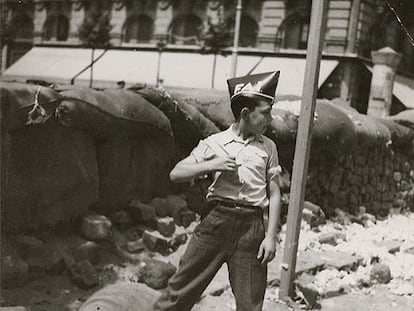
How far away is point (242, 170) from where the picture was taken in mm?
2789

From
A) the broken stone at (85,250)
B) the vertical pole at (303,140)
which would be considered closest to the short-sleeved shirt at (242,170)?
the vertical pole at (303,140)

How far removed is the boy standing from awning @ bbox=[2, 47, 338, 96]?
45.4ft

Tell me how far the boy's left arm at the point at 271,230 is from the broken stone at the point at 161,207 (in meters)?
2.85

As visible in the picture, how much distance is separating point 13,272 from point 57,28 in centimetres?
2291

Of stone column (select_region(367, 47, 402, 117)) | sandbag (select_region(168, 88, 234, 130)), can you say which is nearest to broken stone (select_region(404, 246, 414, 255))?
sandbag (select_region(168, 88, 234, 130))

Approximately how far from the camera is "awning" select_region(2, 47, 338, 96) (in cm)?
1789

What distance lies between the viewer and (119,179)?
5207 millimetres

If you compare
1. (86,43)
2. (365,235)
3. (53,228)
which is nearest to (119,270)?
(53,228)

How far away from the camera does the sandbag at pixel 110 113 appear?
4395mm

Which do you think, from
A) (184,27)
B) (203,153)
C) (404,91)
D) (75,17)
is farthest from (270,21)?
(203,153)

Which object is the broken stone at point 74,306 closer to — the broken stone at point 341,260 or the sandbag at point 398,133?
the broken stone at point 341,260

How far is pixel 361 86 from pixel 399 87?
2.52 meters

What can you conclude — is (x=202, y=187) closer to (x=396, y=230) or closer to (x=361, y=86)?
(x=396, y=230)

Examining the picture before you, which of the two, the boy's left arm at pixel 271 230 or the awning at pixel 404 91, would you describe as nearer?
the boy's left arm at pixel 271 230
